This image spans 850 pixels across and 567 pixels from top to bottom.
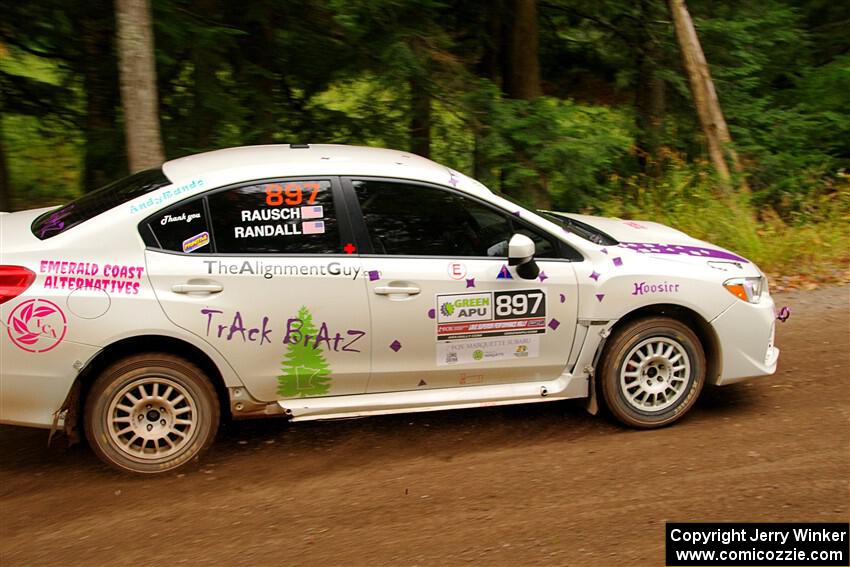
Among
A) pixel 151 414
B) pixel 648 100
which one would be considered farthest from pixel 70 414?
pixel 648 100

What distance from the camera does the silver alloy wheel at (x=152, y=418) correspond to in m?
4.75

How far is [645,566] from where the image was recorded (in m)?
3.91

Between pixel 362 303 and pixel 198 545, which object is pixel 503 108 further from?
pixel 198 545

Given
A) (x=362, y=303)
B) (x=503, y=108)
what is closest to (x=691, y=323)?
(x=362, y=303)

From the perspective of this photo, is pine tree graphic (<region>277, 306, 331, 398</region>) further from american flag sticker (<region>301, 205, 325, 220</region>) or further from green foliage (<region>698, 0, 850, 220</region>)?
green foliage (<region>698, 0, 850, 220</region>)

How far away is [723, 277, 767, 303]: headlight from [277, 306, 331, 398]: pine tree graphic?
8.55 feet

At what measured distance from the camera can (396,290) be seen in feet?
16.2

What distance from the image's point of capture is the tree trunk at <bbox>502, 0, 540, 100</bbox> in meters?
11.2

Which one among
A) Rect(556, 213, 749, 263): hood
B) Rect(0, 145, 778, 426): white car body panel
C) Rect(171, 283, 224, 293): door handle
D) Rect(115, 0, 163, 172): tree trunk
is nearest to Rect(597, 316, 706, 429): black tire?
Rect(0, 145, 778, 426): white car body panel

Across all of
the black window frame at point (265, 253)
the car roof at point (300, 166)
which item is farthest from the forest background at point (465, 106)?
the black window frame at point (265, 253)

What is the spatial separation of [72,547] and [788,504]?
365cm

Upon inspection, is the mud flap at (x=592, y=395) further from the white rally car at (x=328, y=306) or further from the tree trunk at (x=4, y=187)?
the tree trunk at (x=4, y=187)

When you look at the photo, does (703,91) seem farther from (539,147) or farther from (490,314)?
(490,314)

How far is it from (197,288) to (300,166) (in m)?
0.96
